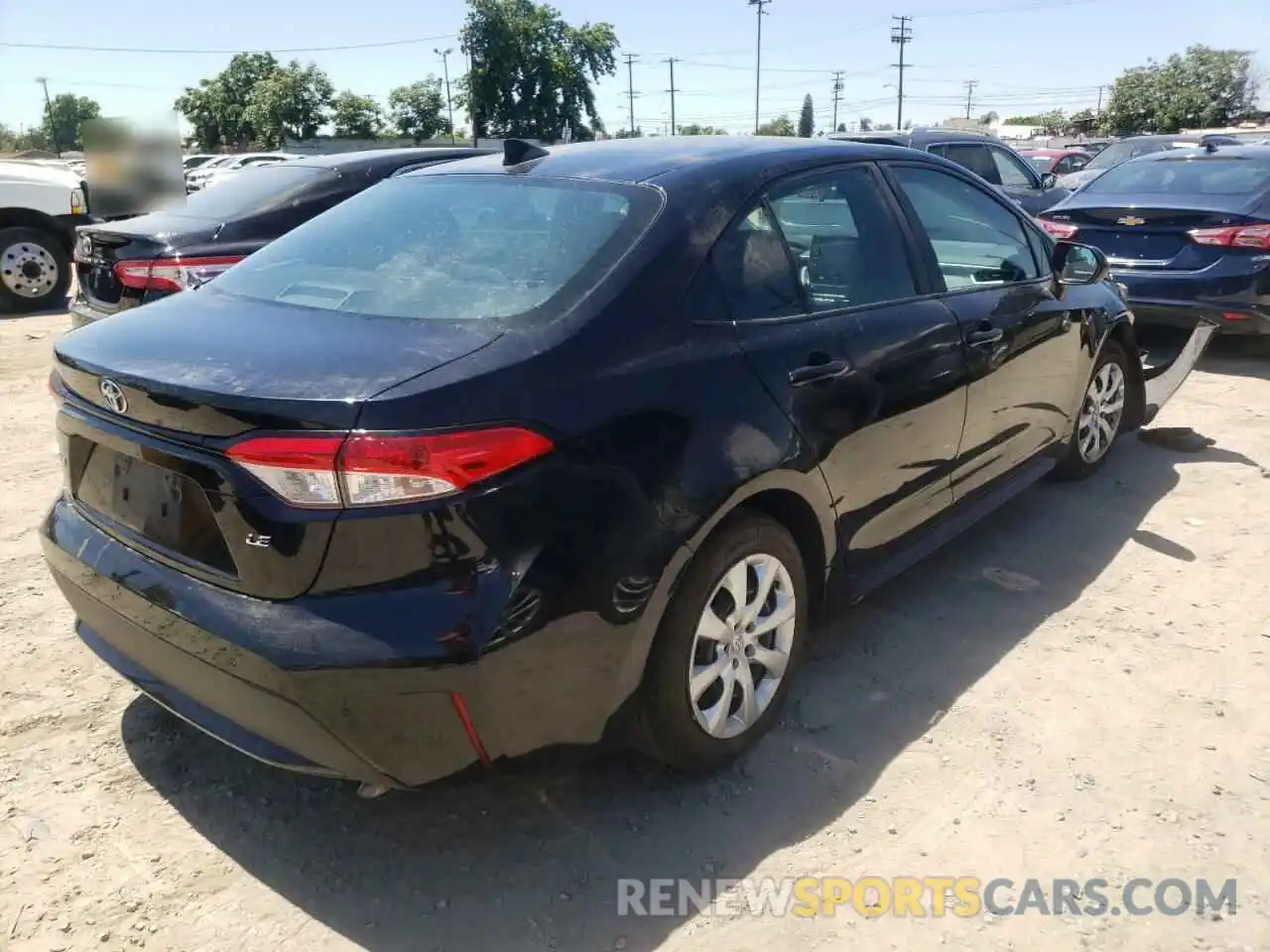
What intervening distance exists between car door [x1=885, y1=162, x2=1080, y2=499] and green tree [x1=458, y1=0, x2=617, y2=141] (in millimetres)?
61860

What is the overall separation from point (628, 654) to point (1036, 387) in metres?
2.50

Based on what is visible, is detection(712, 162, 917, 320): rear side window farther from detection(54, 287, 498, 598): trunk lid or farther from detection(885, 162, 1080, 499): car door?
detection(54, 287, 498, 598): trunk lid

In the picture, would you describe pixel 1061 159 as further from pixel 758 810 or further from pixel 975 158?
pixel 758 810

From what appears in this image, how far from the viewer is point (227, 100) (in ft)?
211

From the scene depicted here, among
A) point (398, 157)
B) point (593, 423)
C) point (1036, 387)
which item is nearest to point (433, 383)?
point (593, 423)

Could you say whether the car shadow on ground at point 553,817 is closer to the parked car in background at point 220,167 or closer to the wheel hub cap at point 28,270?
the wheel hub cap at point 28,270

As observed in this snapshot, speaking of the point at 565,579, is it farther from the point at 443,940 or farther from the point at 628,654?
the point at 443,940

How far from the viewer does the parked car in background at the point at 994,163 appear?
34.8ft

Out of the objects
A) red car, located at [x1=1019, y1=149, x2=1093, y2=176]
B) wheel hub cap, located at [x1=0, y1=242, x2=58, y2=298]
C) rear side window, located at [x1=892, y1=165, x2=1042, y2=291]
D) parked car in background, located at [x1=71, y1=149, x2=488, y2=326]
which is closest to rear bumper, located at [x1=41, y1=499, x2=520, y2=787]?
rear side window, located at [x1=892, y1=165, x2=1042, y2=291]

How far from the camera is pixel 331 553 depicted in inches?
78.6

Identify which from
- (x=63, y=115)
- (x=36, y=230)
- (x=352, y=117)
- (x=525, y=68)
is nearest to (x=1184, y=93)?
(x=525, y=68)

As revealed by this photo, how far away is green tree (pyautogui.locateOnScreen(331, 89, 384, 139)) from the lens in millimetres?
62031

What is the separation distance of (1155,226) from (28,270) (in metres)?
10.2

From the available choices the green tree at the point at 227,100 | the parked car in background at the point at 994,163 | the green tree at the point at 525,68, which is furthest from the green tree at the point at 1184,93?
the parked car in background at the point at 994,163
